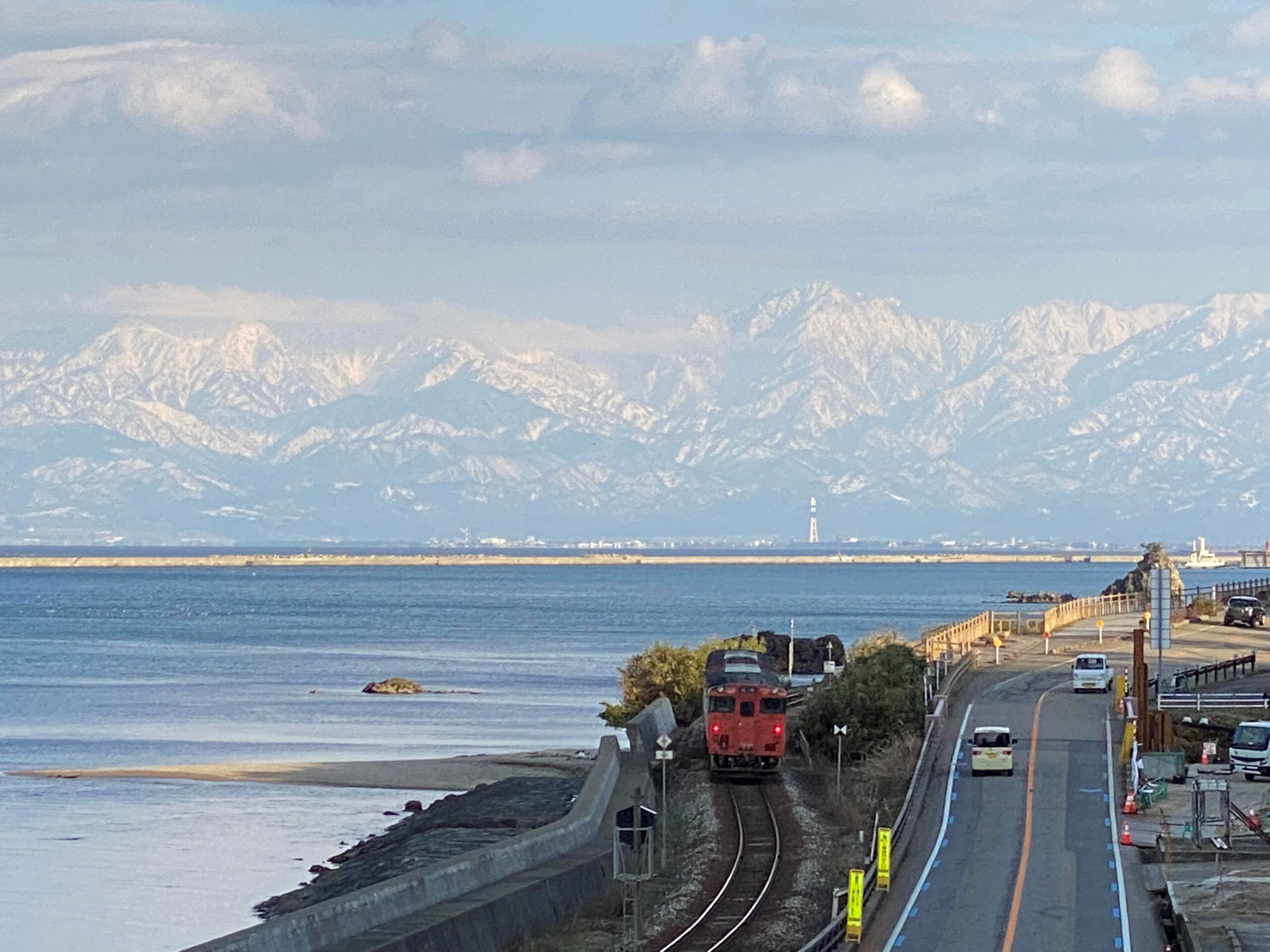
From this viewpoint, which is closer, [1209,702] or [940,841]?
[940,841]

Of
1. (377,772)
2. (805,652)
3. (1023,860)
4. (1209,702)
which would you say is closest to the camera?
(1023,860)

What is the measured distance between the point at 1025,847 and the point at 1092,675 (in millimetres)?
26086

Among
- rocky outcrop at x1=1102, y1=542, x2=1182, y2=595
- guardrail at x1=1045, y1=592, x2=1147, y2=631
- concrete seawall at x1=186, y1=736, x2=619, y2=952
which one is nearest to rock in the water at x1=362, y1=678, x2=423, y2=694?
guardrail at x1=1045, y1=592, x2=1147, y2=631

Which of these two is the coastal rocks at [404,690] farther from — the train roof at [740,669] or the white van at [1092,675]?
the train roof at [740,669]

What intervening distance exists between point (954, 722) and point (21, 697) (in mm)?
69594

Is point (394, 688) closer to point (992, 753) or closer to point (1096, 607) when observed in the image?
point (1096, 607)

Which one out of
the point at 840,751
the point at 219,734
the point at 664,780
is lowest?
the point at 219,734

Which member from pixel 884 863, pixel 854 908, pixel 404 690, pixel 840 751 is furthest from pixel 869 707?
pixel 404 690

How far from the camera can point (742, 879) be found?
43219 mm

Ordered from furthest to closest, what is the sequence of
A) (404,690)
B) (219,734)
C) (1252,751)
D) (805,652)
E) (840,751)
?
1. (404,690)
2. (805,652)
3. (219,734)
4. (840,751)
5. (1252,751)

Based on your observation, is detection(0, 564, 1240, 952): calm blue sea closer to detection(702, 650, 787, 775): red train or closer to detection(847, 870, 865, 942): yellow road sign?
detection(702, 650, 787, 775): red train

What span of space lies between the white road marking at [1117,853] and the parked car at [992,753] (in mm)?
2477

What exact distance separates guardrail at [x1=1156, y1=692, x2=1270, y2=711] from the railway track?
571 inches

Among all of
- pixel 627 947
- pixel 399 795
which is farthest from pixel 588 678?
pixel 627 947
